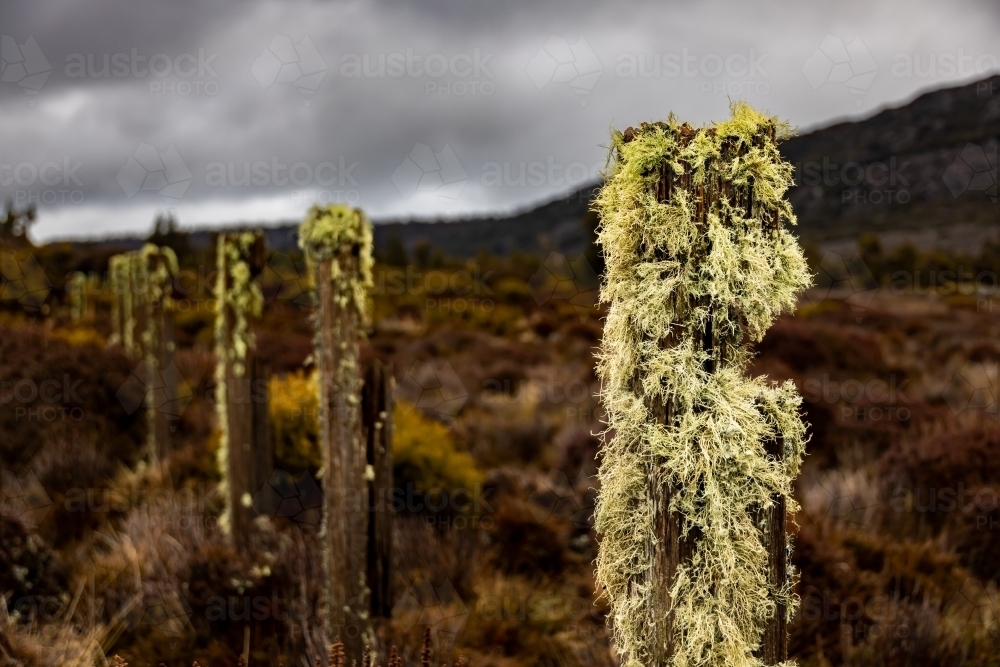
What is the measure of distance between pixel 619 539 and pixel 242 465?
132 inches

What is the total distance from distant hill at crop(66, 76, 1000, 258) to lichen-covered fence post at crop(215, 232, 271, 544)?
70.8 m

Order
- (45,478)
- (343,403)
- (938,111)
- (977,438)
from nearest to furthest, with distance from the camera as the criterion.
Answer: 1. (343,403)
2. (977,438)
3. (45,478)
4. (938,111)

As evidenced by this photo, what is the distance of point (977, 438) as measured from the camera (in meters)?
5.45

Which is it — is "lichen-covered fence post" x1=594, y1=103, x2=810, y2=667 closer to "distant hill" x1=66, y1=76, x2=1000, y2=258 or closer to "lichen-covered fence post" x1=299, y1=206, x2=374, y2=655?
"lichen-covered fence post" x1=299, y1=206, x2=374, y2=655

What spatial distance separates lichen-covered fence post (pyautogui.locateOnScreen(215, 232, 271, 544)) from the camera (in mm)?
4422

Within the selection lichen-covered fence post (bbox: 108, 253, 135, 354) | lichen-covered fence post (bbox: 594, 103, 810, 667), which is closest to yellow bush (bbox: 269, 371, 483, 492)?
lichen-covered fence post (bbox: 594, 103, 810, 667)

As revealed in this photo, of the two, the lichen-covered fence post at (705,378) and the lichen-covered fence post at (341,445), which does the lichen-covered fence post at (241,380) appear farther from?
the lichen-covered fence post at (705,378)

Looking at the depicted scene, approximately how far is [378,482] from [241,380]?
5.42 ft

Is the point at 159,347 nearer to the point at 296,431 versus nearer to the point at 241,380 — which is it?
the point at 296,431

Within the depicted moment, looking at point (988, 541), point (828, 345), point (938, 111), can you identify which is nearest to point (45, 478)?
point (988, 541)

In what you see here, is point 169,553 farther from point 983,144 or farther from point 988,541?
point 983,144

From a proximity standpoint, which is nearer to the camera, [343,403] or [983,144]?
[343,403]

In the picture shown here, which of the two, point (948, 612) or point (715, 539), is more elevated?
point (715, 539)

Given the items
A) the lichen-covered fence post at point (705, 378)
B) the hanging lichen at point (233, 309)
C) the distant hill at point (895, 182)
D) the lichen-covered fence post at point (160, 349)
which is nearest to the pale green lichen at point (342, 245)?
the hanging lichen at point (233, 309)
